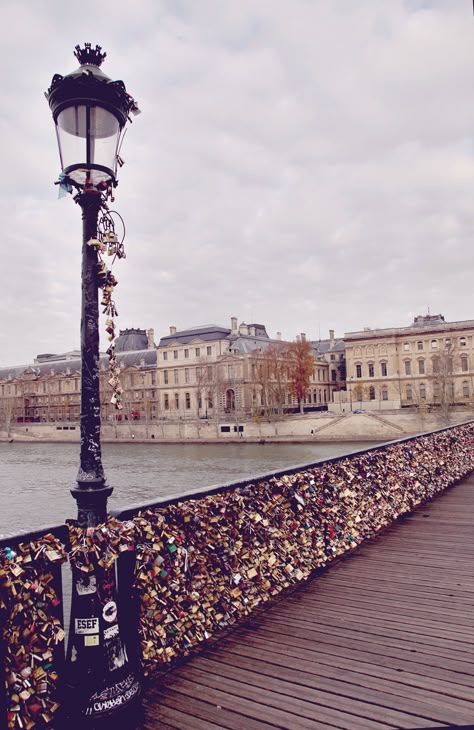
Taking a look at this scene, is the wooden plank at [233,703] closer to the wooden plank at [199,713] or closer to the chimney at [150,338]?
the wooden plank at [199,713]

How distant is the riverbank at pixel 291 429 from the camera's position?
47.2 meters

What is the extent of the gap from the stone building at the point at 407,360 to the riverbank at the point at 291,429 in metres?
14.5

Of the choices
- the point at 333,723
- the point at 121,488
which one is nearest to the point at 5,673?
the point at 333,723

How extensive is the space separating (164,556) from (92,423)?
1.06 m

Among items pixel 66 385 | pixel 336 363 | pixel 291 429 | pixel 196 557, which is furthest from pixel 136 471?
pixel 336 363

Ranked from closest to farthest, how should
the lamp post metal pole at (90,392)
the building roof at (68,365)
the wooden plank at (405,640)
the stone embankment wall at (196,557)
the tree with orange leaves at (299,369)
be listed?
the stone embankment wall at (196,557) → the lamp post metal pole at (90,392) → the wooden plank at (405,640) → the tree with orange leaves at (299,369) → the building roof at (68,365)

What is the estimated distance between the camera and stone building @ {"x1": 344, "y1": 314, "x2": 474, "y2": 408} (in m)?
64.9

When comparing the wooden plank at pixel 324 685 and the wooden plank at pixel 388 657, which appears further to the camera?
the wooden plank at pixel 388 657

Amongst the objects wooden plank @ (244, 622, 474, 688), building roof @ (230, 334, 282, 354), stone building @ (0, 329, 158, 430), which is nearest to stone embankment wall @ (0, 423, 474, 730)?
wooden plank @ (244, 622, 474, 688)

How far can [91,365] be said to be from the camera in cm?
316

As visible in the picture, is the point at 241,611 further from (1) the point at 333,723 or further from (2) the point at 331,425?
(2) the point at 331,425

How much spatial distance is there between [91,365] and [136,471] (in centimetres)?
2934

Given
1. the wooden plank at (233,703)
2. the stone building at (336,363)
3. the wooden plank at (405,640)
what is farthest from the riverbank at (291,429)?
the wooden plank at (233,703)

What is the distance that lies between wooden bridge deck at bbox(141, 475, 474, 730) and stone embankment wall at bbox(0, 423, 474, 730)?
23 centimetres
